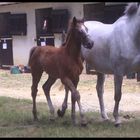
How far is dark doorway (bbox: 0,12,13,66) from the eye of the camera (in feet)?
78.4

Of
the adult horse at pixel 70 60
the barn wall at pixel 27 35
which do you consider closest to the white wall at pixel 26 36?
the barn wall at pixel 27 35

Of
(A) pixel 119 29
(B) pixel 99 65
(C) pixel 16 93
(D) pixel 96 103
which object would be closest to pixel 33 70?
(B) pixel 99 65

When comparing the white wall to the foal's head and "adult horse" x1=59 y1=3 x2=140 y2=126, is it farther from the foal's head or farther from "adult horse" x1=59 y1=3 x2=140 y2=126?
the foal's head

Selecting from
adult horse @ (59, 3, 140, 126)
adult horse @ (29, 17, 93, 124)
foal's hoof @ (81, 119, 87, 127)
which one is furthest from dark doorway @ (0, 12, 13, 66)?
foal's hoof @ (81, 119, 87, 127)

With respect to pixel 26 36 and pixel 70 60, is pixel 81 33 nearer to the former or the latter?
pixel 70 60

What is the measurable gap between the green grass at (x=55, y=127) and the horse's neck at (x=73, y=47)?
1.24 m

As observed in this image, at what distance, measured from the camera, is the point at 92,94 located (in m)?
13.9

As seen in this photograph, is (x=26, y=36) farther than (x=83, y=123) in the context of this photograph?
Yes

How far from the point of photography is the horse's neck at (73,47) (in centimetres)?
879

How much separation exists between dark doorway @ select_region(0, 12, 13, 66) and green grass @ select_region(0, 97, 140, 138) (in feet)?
43.3

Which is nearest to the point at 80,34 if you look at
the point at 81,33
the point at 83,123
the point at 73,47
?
the point at 81,33

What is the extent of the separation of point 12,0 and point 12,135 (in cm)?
1433

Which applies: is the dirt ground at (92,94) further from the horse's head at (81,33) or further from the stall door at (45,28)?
the stall door at (45,28)

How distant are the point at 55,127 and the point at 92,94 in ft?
17.6
